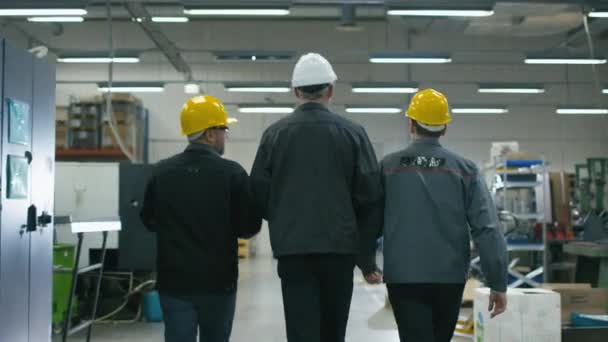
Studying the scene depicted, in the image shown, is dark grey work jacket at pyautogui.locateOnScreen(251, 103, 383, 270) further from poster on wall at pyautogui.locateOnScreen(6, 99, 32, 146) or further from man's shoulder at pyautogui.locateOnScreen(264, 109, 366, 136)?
poster on wall at pyautogui.locateOnScreen(6, 99, 32, 146)

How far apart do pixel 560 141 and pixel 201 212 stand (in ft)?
50.7

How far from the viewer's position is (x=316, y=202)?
2270mm


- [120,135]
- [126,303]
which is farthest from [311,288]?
[120,135]

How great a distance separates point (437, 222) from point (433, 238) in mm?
62

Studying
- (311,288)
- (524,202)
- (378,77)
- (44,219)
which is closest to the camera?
(311,288)

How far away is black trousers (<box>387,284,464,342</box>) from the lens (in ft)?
8.32

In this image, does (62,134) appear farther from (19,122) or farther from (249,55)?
(19,122)

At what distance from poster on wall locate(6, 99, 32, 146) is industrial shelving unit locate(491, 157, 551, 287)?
567 centimetres

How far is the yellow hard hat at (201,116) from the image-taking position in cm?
267

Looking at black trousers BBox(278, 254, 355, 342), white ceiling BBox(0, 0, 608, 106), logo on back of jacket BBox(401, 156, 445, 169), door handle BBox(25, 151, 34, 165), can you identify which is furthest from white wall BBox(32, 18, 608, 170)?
black trousers BBox(278, 254, 355, 342)

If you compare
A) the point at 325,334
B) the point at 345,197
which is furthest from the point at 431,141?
the point at 325,334

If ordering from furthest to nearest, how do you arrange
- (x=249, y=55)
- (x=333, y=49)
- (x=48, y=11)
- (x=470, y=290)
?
(x=333, y=49)
(x=249, y=55)
(x=470, y=290)
(x=48, y=11)

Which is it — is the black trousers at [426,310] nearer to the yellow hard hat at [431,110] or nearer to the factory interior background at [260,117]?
the yellow hard hat at [431,110]

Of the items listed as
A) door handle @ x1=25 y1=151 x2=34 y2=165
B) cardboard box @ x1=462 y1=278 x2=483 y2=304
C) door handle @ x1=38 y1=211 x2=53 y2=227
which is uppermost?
door handle @ x1=25 y1=151 x2=34 y2=165
